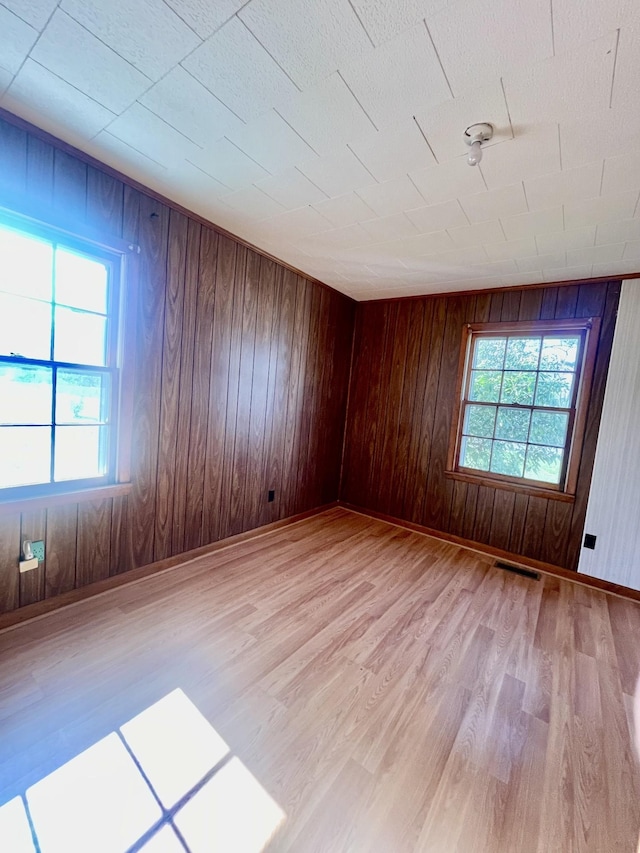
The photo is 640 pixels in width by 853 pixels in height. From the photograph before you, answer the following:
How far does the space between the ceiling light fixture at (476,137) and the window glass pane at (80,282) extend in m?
2.00

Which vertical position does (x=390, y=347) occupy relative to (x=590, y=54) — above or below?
below

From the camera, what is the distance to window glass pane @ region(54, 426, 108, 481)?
198 cm

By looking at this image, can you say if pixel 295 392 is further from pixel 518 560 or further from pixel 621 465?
pixel 621 465

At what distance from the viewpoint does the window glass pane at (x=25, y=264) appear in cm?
172

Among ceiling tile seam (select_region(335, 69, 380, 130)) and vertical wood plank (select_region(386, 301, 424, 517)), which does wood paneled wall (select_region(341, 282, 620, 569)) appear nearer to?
vertical wood plank (select_region(386, 301, 424, 517))

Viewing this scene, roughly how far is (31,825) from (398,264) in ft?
11.4

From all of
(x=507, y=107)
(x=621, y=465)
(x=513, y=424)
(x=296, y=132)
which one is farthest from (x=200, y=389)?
(x=621, y=465)

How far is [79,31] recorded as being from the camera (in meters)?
1.18

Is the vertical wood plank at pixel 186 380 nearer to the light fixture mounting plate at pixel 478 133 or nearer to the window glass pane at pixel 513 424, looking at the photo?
the light fixture mounting plate at pixel 478 133

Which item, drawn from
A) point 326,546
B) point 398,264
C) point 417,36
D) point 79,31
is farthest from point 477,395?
point 79,31

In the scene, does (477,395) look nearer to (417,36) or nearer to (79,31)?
(417,36)

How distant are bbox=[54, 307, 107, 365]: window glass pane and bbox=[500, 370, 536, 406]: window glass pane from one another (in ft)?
10.6

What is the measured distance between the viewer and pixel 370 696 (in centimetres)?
159

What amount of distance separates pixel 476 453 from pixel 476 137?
8.57 feet
